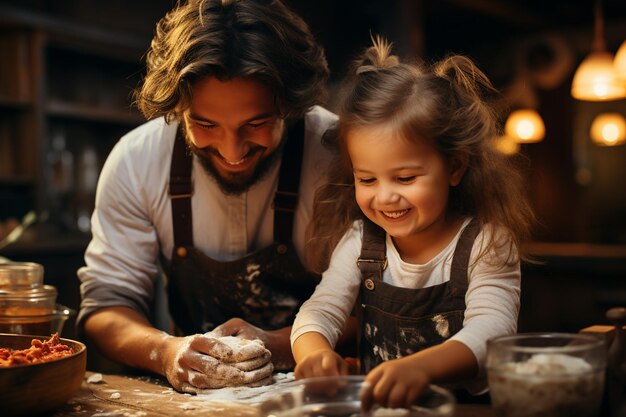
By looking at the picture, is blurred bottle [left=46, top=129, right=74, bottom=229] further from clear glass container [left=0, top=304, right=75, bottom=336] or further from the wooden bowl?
the wooden bowl

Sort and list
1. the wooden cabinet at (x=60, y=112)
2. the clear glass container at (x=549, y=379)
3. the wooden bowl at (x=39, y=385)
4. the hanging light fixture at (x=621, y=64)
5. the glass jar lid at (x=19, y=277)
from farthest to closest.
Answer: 1. the hanging light fixture at (x=621, y=64)
2. the wooden cabinet at (x=60, y=112)
3. the glass jar lid at (x=19, y=277)
4. the wooden bowl at (x=39, y=385)
5. the clear glass container at (x=549, y=379)

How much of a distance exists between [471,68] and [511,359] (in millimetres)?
799

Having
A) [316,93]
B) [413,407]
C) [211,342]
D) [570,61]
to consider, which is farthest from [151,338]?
[570,61]

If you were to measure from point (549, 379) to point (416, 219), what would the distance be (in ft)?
1.86

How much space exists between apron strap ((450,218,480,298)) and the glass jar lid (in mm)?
905

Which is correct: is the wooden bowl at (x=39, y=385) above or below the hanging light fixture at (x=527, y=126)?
below

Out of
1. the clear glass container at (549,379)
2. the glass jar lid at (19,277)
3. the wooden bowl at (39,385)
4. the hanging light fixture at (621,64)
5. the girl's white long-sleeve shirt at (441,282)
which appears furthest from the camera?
the hanging light fixture at (621,64)

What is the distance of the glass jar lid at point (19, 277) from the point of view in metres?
1.68

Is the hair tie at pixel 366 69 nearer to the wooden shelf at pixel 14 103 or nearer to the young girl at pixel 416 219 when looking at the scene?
the young girl at pixel 416 219

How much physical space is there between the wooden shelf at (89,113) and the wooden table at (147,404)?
331cm

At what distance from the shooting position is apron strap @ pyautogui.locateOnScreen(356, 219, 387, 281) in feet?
5.66

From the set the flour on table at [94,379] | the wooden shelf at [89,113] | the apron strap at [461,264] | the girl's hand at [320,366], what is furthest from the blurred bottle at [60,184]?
the girl's hand at [320,366]

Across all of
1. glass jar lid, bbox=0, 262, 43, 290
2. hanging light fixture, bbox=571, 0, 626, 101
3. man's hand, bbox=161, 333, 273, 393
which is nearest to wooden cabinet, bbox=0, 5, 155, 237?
glass jar lid, bbox=0, 262, 43, 290

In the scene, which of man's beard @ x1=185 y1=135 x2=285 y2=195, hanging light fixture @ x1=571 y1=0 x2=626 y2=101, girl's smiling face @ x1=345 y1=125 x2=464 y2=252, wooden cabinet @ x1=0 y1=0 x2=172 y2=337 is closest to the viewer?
girl's smiling face @ x1=345 y1=125 x2=464 y2=252
